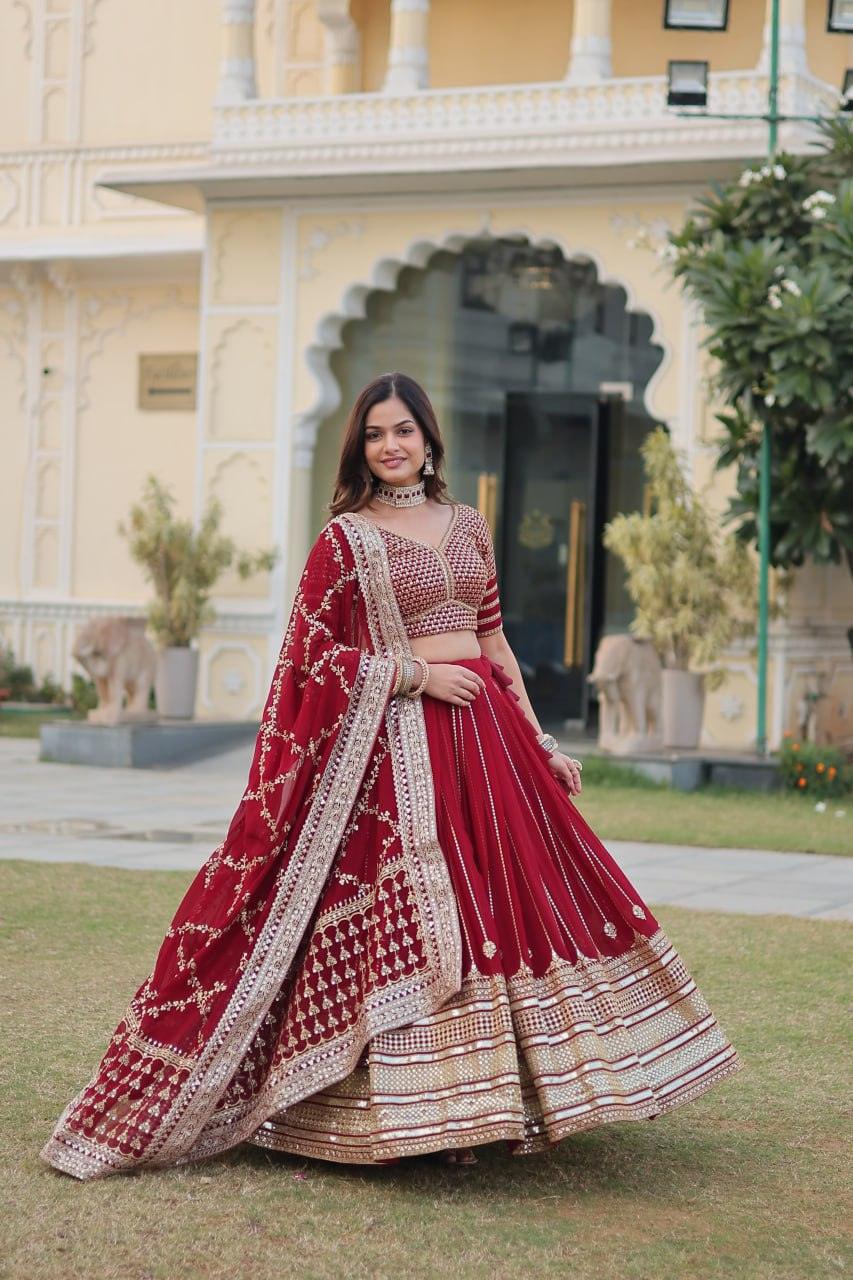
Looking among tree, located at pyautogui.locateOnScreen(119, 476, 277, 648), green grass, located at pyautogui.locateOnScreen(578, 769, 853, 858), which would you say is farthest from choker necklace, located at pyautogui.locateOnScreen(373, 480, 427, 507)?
tree, located at pyautogui.locateOnScreen(119, 476, 277, 648)

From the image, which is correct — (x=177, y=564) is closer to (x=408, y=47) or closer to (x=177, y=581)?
(x=177, y=581)

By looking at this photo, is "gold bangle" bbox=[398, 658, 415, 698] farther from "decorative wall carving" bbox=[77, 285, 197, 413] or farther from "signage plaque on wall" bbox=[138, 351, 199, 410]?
"decorative wall carving" bbox=[77, 285, 197, 413]

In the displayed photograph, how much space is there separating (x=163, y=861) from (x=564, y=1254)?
4.50 meters

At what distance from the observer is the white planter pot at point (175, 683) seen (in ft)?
38.8

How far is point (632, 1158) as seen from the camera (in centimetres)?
355

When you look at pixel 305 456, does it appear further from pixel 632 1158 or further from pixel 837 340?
pixel 632 1158

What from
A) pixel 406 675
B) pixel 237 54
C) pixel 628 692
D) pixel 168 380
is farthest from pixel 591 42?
pixel 406 675

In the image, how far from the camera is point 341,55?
43.0 feet

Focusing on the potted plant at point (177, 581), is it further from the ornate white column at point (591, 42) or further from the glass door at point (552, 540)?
the ornate white column at point (591, 42)

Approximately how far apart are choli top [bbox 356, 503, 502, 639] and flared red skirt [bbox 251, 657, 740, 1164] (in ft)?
0.37

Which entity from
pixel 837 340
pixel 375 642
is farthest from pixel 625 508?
pixel 375 642

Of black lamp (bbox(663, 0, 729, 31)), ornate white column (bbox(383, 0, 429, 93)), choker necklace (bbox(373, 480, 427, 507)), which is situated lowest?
choker necklace (bbox(373, 480, 427, 507))

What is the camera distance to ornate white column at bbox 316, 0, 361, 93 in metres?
13.1

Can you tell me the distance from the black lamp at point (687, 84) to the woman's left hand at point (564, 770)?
23.2 feet
